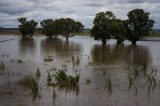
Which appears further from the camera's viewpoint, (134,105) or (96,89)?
(96,89)

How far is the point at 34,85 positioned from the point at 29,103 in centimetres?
209

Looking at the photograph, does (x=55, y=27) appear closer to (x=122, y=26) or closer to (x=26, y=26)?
(x=26, y=26)

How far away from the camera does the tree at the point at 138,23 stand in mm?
78625

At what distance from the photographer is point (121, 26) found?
75938mm

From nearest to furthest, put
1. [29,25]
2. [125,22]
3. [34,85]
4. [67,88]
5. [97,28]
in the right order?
[34,85]
[67,88]
[97,28]
[125,22]
[29,25]

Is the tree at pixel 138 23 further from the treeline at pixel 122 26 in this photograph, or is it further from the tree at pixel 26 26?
the tree at pixel 26 26

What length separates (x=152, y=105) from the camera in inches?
546

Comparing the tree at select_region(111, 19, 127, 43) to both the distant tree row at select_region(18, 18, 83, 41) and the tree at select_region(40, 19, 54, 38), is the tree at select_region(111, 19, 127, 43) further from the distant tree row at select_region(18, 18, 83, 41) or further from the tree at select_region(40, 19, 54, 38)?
the tree at select_region(40, 19, 54, 38)

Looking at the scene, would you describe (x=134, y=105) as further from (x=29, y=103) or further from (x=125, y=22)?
(x=125, y=22)

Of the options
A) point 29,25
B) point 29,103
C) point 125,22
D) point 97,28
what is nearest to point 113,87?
point 29,103

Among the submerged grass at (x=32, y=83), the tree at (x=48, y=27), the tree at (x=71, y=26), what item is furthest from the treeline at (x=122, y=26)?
the submerged grass at (x=32, y=83)

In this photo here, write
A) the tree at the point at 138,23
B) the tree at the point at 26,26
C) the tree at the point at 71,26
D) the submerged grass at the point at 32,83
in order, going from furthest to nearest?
1. the tree at the point at 26,26
2. the tree at the point at 71,26
3. the tree at the point at 138,23
4. the submerged grass at the point at 32,83

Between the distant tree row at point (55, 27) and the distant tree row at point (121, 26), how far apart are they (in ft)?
62.9

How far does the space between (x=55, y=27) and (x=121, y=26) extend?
142 feet
